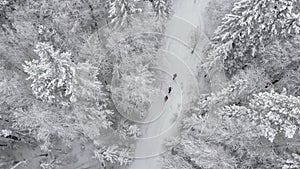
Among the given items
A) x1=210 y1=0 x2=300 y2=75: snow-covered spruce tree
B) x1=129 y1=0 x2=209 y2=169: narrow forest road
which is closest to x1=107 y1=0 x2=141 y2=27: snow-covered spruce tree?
x1=129 y1=0 x2=209 y2=169: narrow forest road

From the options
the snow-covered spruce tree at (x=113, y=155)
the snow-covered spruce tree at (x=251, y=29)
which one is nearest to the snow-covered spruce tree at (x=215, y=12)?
the snow-covered spruce tree at (x=251, y=29)

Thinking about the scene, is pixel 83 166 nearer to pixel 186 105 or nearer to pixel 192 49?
pixel 186 105

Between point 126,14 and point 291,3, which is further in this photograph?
point 126,14

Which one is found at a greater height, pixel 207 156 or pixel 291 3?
pixel 291 3

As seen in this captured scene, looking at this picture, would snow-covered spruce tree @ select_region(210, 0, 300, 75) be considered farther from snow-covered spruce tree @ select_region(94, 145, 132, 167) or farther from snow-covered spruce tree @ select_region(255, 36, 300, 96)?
snow-covered spruce tree @ select_region(94, 145, 132, 167)

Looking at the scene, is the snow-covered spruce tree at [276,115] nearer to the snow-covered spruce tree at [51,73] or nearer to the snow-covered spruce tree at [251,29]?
the snow-covered spruce tree at [251,29]

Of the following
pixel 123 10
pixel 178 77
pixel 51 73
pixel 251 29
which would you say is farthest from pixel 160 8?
pixel 51 73

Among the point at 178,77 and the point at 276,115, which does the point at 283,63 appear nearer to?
the point at 276,115

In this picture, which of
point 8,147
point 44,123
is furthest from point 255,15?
point 8,147
